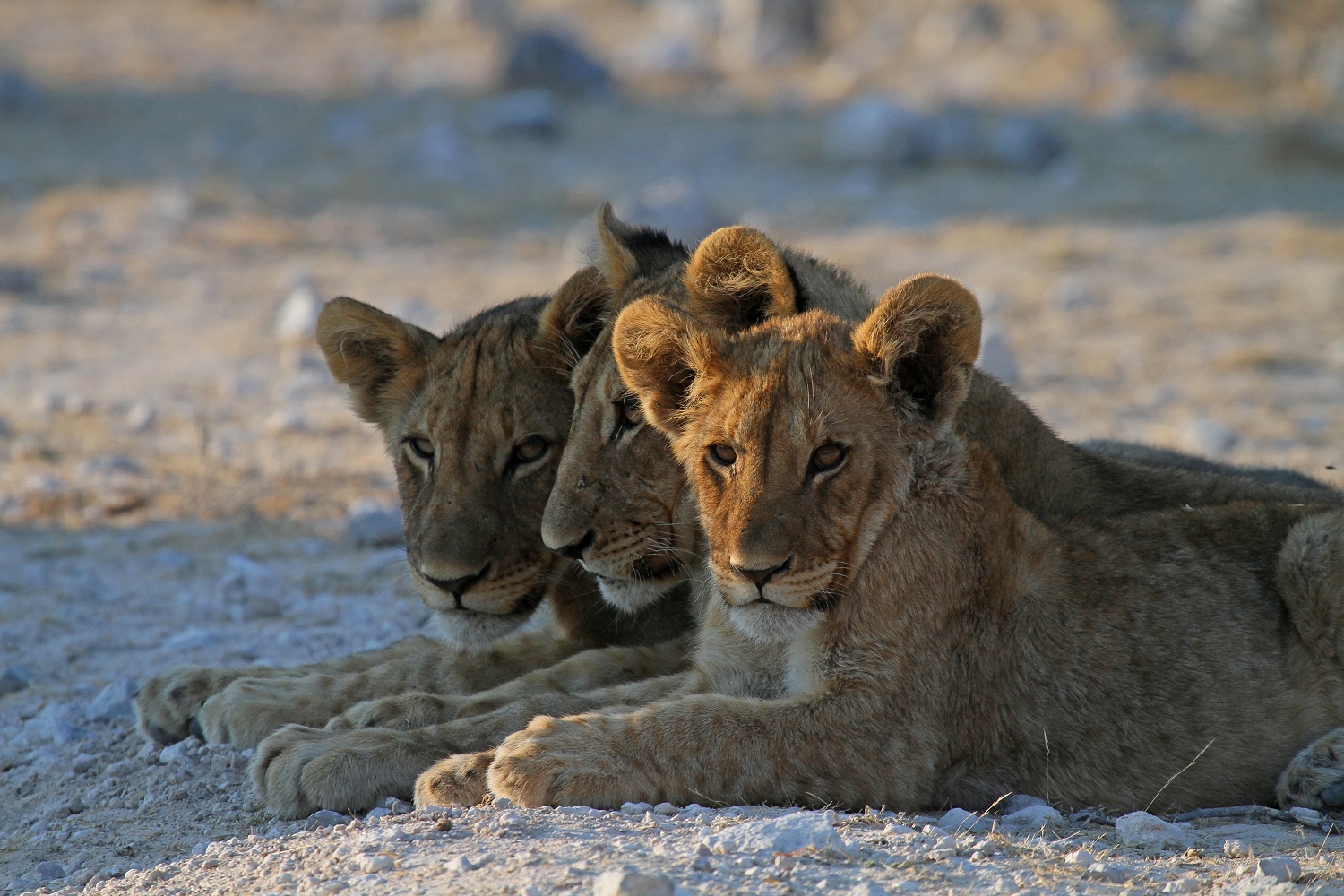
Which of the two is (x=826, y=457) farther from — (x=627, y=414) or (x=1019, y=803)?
(x=1019, y=803)

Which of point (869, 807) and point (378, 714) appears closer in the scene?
point (869, 807)

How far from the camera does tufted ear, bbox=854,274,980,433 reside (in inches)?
145

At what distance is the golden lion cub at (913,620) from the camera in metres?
3.64

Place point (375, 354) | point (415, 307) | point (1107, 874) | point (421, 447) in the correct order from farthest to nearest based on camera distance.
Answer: point (415, 307), point (375, 354), point (421, 447), point (1107, 874)

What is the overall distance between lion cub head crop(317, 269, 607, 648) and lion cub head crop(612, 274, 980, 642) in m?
0.75

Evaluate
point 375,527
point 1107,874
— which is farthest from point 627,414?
point 375,527

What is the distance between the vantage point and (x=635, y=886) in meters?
2.78

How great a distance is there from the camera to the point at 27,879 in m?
3.65

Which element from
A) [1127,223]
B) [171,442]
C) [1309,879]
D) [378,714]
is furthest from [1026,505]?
[1127,223]

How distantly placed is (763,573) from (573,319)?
149 cm

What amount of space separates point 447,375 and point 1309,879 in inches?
112

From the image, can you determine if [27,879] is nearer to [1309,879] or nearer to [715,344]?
[715,344]

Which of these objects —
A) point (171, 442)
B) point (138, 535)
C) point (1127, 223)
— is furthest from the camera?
point (1127, 223)

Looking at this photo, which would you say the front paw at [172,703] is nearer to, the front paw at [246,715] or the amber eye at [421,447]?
the front paw at [246,715]
